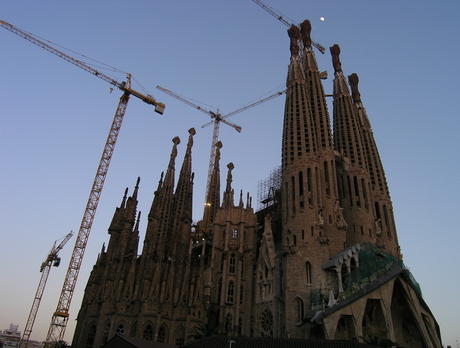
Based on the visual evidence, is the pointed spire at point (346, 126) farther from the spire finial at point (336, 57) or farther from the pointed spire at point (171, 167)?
the pointed spire at point (171, 167)

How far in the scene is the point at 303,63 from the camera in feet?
235

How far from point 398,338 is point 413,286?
6160 millimetres

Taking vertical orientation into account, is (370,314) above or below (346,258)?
below

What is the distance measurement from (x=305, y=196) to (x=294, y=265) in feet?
31.2

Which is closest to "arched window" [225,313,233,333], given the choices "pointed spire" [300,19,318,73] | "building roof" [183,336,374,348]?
"building roof" [183,336,374,348]

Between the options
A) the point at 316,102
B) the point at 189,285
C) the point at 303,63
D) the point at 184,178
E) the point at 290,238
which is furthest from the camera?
the point at 184,178

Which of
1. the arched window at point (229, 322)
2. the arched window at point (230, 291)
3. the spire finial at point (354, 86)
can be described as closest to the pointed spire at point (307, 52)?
the spire finial at point (354, 86)

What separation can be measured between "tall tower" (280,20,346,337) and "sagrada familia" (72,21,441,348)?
149mm

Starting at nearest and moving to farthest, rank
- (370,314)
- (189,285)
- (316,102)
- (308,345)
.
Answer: (308,345) → (370,314) → (189,285) → (316,102)

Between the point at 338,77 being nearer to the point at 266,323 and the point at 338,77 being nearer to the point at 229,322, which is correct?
the point at 266,323

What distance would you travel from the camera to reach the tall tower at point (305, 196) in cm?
4444

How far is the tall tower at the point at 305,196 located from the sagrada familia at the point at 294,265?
149 millimetres

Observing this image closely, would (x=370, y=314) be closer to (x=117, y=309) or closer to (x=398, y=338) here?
(x=398, y=338)

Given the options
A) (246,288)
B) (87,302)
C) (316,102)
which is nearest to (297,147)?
(316,102)
